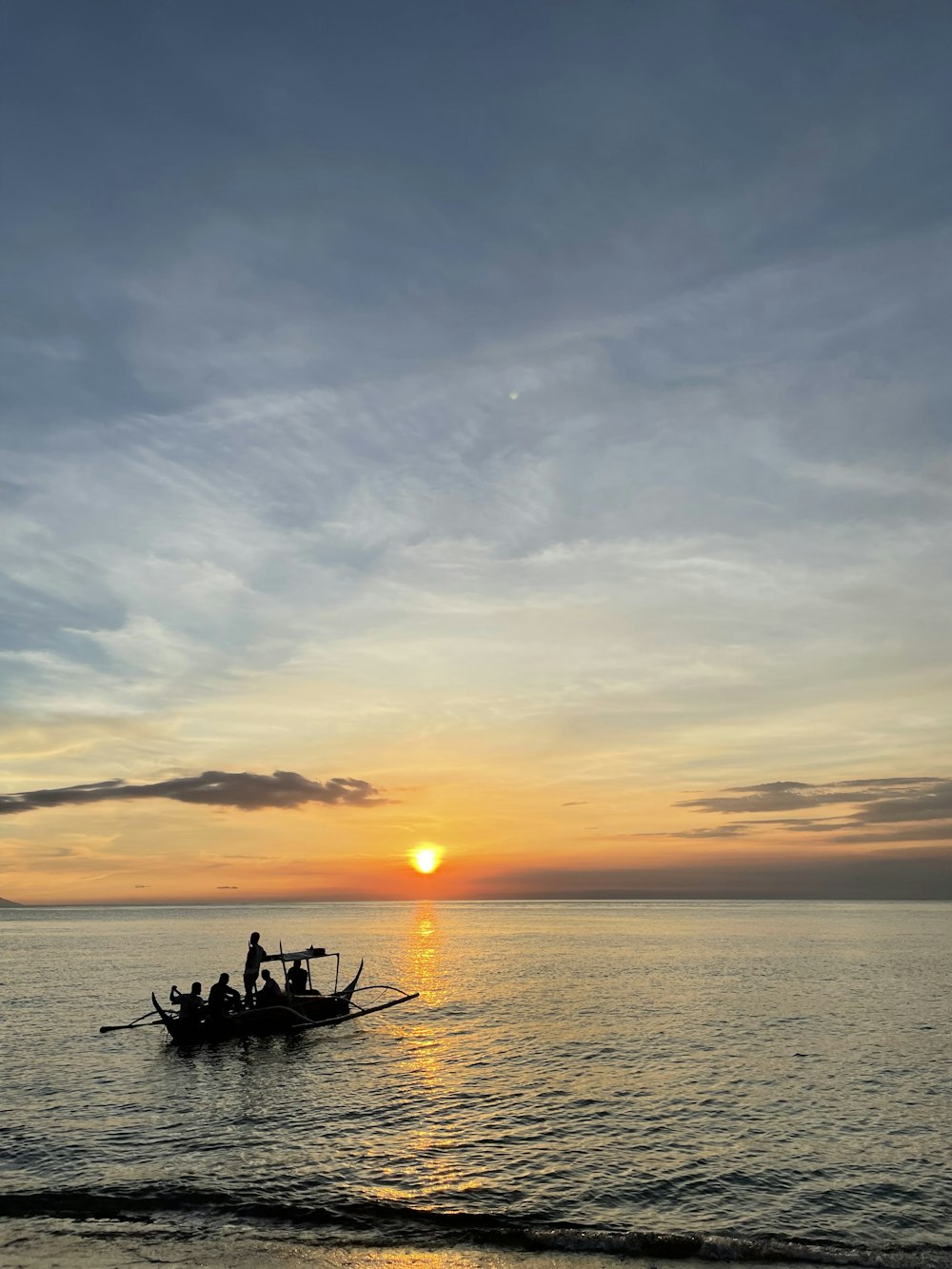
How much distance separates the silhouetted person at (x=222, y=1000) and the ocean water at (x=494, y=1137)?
192 centimetres

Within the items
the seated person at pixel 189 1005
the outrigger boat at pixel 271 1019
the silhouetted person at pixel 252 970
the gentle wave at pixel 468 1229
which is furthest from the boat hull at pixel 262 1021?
the gentle wave at pixel 468 1229

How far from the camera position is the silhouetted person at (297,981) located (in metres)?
47.8

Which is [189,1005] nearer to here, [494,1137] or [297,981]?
[297,981]

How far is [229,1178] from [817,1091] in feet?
72.9

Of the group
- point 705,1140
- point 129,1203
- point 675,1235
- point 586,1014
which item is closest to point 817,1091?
point 705,1140

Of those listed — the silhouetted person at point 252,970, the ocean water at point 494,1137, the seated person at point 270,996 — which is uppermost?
the silhouetted person at point 252,970

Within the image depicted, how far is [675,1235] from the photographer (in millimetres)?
18578

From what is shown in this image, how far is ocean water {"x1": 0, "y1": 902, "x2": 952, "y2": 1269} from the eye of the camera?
18.5m

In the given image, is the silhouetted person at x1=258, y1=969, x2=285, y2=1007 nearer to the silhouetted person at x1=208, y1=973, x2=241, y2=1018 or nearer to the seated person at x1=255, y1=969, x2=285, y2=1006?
the seated person at x1=255, y1=969, x2=285, y2=1006

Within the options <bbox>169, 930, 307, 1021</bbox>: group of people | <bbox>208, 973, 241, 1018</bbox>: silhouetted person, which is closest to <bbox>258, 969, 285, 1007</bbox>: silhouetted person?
<bbox>169, 930, 307, 1021</bbox>: group of people

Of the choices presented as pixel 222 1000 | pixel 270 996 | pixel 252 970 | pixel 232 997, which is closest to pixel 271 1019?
pixel 270 996

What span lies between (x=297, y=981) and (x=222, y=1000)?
6542 millimetres

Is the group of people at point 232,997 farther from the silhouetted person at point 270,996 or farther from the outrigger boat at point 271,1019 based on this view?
the outrigger boat at point 271,1019

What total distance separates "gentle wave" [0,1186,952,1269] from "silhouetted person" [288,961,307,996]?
88.4 ft
